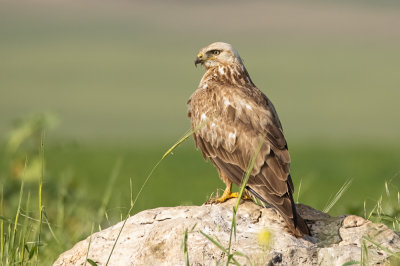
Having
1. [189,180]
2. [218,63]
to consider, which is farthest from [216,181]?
[218,63]

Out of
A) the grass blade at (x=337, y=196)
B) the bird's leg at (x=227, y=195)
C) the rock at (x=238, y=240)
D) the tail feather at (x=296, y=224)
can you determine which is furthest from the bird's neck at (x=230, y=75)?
the tail feather at (x=296, y=224)

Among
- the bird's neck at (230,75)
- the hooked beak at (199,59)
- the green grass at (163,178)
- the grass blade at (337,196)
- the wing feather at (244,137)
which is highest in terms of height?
the hooked beak at (199,59)

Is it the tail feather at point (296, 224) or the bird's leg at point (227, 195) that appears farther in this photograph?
the bird's leg at point (227, 195)

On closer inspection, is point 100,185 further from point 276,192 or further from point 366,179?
point 276,192

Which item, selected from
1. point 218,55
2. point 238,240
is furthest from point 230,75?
point 238,240

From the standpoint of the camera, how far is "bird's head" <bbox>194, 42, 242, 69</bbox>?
335 inches

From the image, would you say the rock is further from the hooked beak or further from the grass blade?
the hooked beak

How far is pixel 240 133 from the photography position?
746 centimetres

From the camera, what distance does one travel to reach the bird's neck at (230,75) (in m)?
8.30

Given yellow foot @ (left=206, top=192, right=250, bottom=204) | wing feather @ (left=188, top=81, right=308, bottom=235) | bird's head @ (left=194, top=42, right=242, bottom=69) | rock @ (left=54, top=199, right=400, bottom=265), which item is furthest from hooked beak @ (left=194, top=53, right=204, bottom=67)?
rock @ (left=54, top=199, right=400, bottom=265)

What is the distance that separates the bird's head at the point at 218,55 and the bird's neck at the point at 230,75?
0.06 m

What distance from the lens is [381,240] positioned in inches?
247

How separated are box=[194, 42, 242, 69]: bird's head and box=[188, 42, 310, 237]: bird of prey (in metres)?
0.01

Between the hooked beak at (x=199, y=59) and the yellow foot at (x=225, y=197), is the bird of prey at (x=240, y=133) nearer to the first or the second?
the yellow foot at (x=225, y=197)
